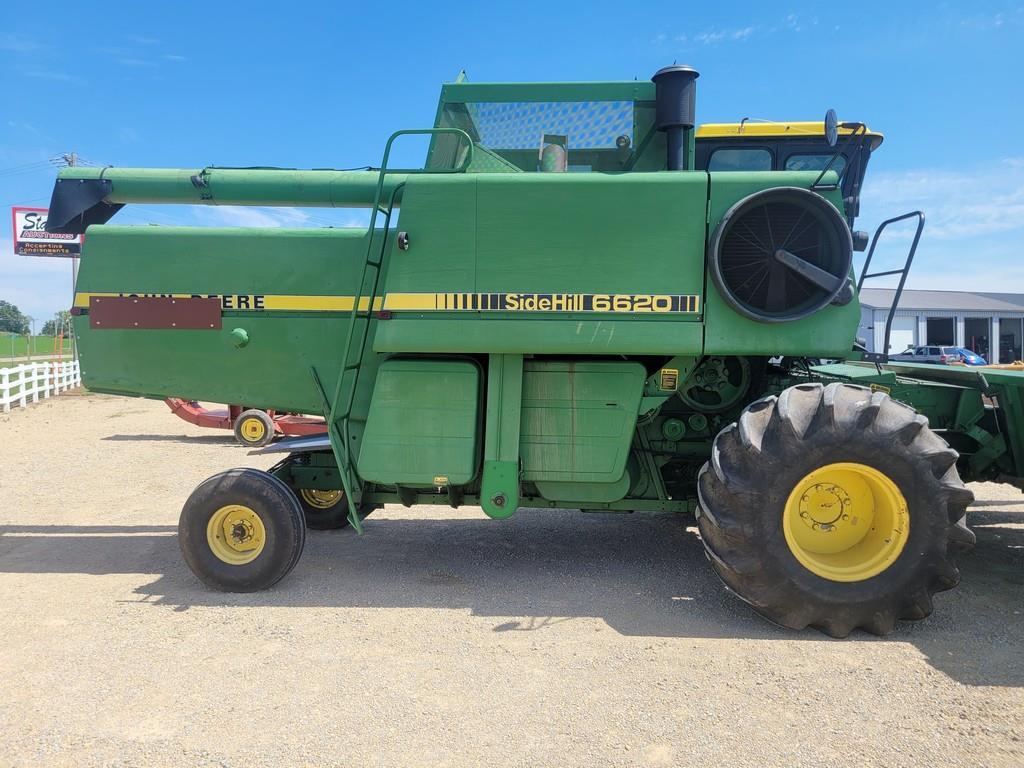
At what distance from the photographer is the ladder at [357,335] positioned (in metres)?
4.31

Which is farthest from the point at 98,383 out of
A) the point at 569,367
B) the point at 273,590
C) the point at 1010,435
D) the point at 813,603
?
the point at 1010,435

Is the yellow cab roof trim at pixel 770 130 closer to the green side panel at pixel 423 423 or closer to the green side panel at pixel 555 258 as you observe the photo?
the green side panel at pixel 555 258

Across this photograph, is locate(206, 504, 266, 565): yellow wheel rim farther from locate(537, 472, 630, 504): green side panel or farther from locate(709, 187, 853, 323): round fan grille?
locate(709, 187, 853, 323): round fan grille

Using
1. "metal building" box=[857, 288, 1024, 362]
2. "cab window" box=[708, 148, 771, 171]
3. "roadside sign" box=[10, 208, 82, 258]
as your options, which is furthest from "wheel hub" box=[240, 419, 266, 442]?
"metal building" box=[857, 288, 1024, 362]

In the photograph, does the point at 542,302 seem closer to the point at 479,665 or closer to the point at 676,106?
the point at 676,106

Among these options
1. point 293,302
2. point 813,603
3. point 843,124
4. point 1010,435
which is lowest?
point 813,603

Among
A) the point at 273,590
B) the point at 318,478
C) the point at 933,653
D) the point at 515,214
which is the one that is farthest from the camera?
the point at 318,478

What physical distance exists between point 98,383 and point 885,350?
5.54 m

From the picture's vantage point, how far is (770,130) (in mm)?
6180

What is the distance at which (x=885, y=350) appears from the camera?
4.57m

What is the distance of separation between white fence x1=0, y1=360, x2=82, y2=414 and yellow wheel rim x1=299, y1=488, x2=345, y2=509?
11.0 m

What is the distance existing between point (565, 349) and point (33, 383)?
1782 cm

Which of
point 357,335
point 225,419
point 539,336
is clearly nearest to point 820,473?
point 539,336

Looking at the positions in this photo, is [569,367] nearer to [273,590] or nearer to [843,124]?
[273,590]
